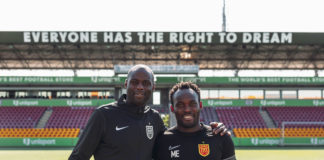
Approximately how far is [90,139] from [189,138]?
43.2 inches

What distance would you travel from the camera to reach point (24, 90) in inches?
1141

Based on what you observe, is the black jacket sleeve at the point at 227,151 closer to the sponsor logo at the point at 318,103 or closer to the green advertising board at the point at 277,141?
the green advertising board at the point at 277,141

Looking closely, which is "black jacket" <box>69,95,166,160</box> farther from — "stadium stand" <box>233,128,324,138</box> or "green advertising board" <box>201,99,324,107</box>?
"green advertising board" <box>201,99,324,107</box>

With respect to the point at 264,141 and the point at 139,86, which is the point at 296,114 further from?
the point at 139,86

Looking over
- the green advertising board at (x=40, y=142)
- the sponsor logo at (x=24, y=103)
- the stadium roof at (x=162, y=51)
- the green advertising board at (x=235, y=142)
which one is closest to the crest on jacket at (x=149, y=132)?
the green advertising board at (x=235, y=142)

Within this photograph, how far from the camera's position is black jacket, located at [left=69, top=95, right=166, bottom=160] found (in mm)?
2875

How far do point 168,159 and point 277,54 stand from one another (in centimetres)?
2886

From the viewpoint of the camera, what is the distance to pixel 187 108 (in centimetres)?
303

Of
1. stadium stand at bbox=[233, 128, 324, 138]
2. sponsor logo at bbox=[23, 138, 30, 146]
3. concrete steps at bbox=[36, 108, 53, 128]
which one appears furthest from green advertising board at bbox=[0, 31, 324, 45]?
sponsor logo at bbox=[23, 138, 30, 146]

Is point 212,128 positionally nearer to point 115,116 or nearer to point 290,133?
point 115,116

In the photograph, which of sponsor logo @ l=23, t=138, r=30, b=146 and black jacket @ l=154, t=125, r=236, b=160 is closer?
black jacket @ l=154, t=125, r=236, b=160

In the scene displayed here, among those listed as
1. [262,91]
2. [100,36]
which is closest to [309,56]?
[262,91]

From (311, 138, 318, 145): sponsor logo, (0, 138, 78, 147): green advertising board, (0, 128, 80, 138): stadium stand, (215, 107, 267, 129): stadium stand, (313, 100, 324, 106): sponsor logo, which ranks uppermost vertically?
(313, 100, 324, 106): sponsor logo

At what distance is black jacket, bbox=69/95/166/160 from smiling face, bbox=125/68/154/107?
0.32 ft
